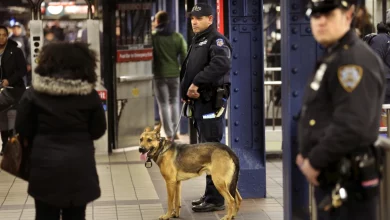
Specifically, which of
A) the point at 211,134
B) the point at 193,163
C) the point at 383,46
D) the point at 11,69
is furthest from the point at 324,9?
the point at 11,69

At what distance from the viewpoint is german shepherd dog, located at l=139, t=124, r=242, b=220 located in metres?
7.64

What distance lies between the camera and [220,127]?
27.3 ft

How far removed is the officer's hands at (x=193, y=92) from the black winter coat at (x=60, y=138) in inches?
105

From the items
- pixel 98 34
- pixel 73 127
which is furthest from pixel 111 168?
pixel 73 127

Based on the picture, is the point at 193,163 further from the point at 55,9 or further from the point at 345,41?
the point at 55,9

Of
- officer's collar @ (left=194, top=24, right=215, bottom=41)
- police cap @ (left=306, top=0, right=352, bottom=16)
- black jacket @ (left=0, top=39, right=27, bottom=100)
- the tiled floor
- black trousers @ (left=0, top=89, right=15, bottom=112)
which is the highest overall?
police cap @ (left=306, top=0, right=352, bottom=16)

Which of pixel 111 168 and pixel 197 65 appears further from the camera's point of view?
pixel 111 168

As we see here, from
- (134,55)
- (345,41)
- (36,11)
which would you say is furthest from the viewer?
(134,55)

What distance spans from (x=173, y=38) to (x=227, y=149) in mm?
6187

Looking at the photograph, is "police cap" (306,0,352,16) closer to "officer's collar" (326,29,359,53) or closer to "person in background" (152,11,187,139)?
"officer's collar" (326,29,359,53)

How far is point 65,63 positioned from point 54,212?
0.92 metres

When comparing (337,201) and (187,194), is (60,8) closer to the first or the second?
(187,194)

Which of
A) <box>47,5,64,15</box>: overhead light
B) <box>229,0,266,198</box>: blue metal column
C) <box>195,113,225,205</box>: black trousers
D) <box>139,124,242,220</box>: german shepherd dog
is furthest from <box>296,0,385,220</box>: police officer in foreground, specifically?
<box>47,5,64,15</box>: overhead light

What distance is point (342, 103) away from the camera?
4281 mm
